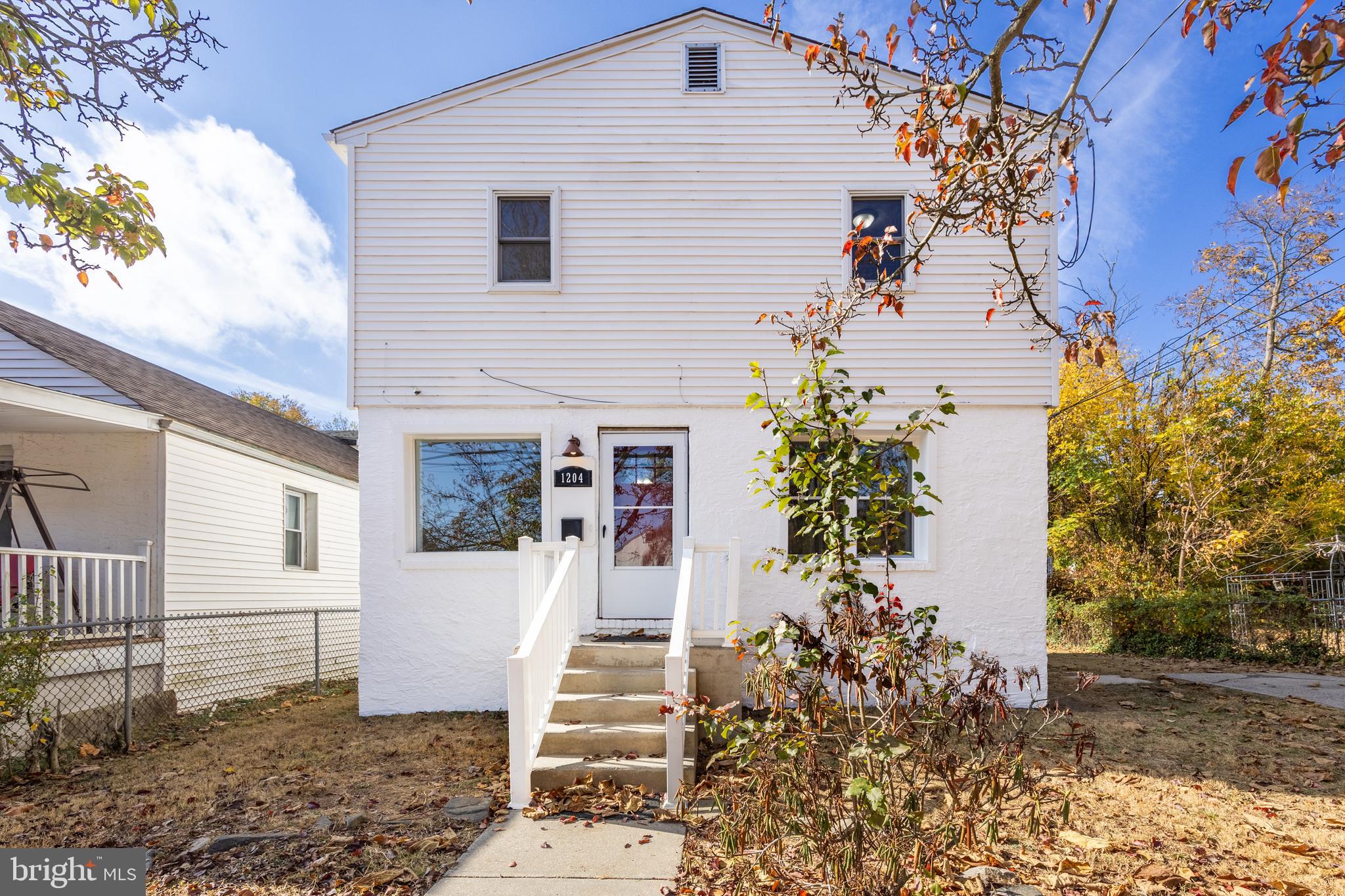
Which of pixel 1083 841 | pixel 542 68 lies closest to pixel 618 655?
pixel 1083 841

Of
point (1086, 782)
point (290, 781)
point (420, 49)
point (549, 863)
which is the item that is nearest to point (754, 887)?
point (549, 863)

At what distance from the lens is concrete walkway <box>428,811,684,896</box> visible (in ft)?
11.5

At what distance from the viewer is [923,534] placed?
720 centimetres

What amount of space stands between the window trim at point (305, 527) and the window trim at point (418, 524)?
4.31 m

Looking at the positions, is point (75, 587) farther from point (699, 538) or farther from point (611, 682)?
point (699, 538)

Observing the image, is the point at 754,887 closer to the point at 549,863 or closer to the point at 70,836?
the point at 549,863

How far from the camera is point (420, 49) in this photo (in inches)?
271

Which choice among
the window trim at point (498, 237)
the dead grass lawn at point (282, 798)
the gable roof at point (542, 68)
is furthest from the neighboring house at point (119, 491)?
the window trim at point (498, 237)

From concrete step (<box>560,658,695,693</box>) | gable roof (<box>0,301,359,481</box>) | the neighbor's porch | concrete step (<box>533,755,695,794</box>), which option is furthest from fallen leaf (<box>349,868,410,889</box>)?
gable roof (<box>0,301,359,481</box>)

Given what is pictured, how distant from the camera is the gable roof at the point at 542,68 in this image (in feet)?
24.2

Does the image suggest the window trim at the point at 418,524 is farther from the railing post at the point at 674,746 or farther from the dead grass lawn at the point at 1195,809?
the dead grass lawn at the point at 1195,809

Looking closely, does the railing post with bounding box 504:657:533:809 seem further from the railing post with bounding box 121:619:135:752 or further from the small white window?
the small white window

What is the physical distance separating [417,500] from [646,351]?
2.60m

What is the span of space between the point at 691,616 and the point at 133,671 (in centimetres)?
540
